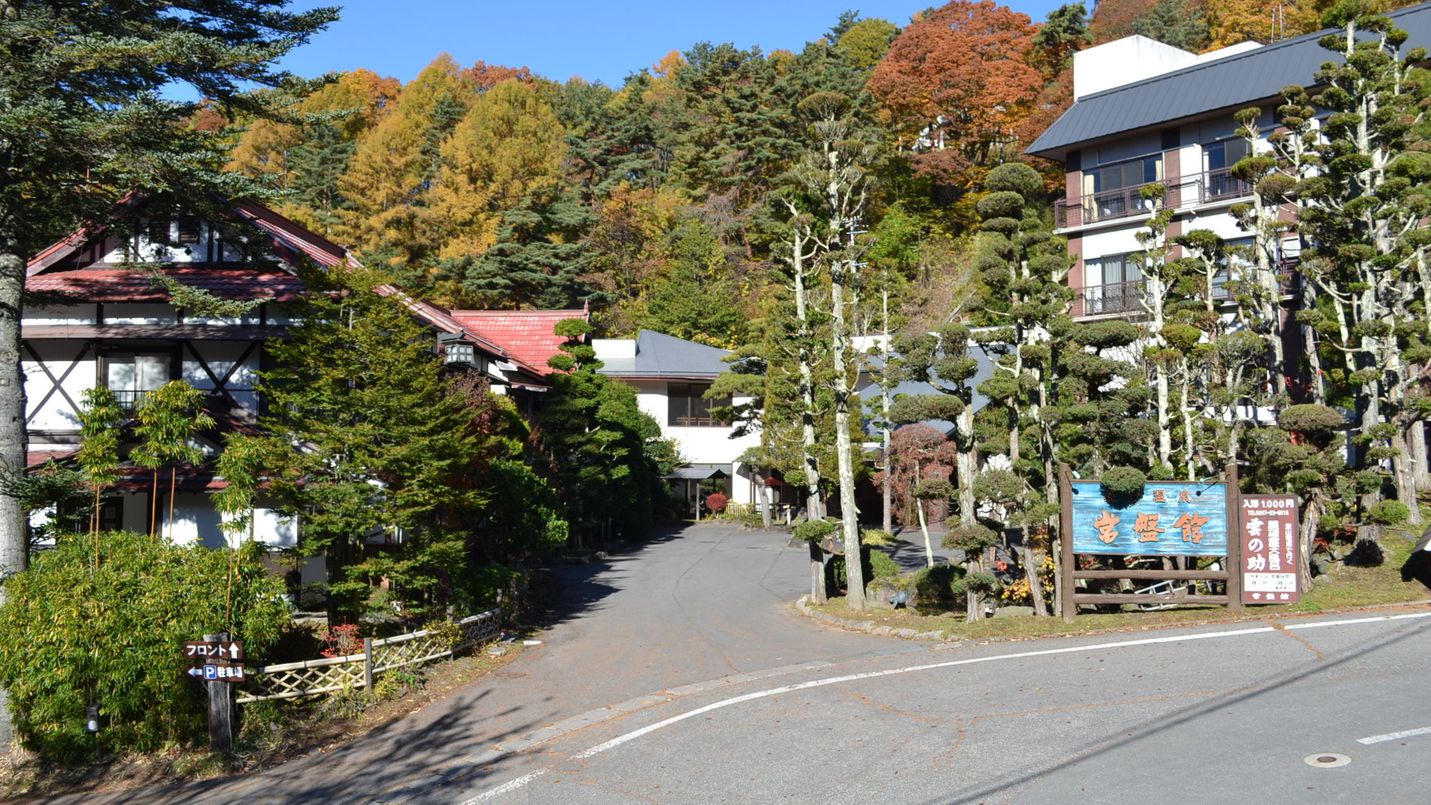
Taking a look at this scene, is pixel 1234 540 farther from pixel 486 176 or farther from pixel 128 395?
pixel 486 176

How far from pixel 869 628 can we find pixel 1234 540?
19.3 ft

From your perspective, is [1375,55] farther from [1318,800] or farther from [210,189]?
[210,189]

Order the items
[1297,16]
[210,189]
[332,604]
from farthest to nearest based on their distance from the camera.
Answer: [1297,16]
[332,604]
[210,189]

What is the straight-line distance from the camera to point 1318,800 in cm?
791

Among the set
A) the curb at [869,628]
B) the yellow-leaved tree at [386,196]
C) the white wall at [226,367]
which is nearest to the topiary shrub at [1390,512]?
the curb at [869,628]

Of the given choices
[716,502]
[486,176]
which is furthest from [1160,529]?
[486,176]

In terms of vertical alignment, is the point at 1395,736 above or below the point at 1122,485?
below

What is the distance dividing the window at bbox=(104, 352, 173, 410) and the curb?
12912mm

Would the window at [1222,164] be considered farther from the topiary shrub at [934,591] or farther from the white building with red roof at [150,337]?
the white building with red roof at [150,337]

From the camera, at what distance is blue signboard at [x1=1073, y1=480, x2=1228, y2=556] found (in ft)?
50.1

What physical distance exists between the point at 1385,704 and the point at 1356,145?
1390 centimetres

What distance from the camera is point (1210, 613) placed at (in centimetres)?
1527

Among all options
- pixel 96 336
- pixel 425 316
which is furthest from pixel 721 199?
pixel 96 336

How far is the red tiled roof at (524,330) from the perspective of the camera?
3388 cm
